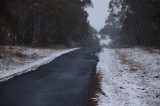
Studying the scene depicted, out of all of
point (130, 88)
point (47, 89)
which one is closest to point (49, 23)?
point (130, 88)

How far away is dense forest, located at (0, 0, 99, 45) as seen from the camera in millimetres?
47278

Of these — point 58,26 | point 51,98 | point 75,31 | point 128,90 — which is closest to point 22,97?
point 51,98

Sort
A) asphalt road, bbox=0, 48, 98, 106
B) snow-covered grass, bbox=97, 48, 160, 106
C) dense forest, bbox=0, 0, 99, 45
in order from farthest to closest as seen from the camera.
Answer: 1. dense forest, bbox=0, 0, 99, 45
2. snow-covered grass, bbox=97, 48, 160, 106
3. asphalt road, bbox=0, 48, 98, 106

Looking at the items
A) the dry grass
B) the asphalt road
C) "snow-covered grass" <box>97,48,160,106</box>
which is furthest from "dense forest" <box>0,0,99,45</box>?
the dry grass

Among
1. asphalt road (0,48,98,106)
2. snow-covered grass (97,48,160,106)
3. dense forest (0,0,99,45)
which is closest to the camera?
asphalt road (0,48,98,106)

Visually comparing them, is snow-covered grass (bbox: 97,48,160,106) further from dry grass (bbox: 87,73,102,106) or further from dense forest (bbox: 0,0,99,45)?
dense forest (bbox: 0,0,99,45)

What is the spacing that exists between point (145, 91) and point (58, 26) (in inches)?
1943

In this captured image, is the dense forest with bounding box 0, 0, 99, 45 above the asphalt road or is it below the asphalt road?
above

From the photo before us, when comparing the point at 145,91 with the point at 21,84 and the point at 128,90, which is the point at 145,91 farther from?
the point at 21,84

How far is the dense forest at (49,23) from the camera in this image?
4728cm

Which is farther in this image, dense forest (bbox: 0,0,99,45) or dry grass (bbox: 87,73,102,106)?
dense forest (bbox: 0,0,99,45)

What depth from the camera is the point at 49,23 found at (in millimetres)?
59469

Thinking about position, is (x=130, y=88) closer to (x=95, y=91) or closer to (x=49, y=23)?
(x=95, y=91)

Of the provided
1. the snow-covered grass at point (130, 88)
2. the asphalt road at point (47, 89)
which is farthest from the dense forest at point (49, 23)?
the snow-covered grass at point (130, 88)
